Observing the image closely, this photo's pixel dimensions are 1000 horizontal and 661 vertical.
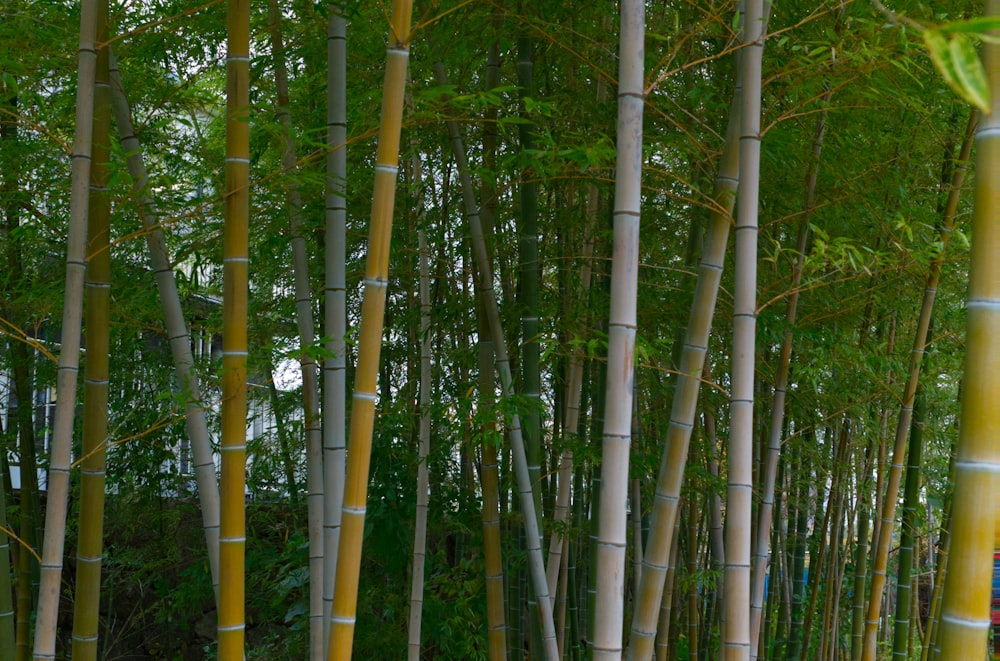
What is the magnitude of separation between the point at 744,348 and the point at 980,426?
1.07 meters

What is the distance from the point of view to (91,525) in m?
2.75

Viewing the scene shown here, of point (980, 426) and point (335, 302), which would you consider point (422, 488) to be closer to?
point (335, 302)

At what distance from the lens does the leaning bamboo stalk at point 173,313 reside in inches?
112

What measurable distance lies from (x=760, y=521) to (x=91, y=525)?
2.49 metres

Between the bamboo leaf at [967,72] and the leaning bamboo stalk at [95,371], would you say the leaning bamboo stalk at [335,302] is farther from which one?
the bamboo leaf at [967,72]

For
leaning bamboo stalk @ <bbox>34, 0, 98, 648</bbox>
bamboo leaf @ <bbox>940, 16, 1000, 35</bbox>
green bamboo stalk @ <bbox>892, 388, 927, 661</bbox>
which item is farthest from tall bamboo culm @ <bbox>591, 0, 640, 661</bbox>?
green bamboo stalk @ <bbox>892, 388, 927, 661</bbox>

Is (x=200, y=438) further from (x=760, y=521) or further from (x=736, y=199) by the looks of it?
(x=760, y=521)

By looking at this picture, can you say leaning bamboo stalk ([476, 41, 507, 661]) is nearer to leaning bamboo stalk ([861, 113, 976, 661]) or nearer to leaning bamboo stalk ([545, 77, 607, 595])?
leaning bamboo stalk ([545, 77, 607, 595])

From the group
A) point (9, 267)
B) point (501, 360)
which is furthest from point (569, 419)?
point (9, 267)

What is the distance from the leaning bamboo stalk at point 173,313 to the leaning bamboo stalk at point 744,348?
1514 mm

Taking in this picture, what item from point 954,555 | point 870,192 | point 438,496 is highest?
point 870,192

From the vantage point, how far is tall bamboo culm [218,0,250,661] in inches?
94.1

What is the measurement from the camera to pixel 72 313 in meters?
2.46

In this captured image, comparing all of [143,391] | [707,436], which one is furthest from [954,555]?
[143,391]
